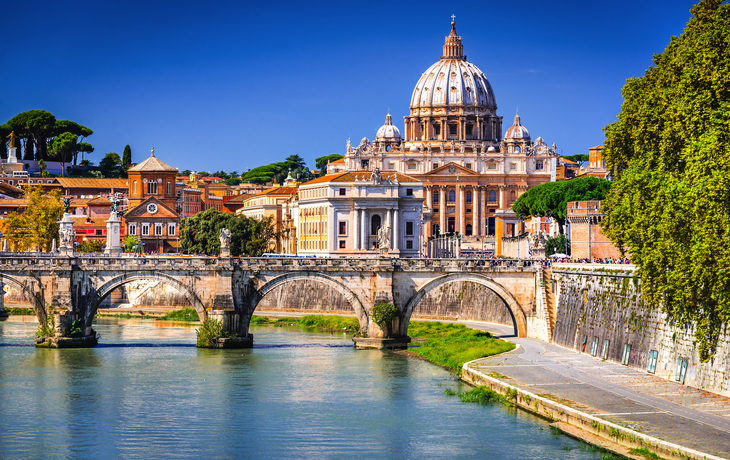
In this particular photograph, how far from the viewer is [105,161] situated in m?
164

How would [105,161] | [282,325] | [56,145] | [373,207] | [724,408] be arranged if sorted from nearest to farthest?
1. [724,408]
2. [282,325]
3. [373,207]
4. [56,145]
5. [105,161]

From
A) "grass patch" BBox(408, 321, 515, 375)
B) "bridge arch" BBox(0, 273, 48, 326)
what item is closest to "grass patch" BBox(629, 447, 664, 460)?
"grass patch" BBox(408, 321, 515, 375)

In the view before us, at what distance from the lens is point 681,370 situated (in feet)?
107

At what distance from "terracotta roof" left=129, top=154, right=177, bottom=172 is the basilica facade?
1110 inches

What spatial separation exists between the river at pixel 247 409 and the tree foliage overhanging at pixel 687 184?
523 centimetres

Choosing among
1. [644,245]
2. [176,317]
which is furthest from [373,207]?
[644,245]

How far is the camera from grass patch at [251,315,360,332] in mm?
63112

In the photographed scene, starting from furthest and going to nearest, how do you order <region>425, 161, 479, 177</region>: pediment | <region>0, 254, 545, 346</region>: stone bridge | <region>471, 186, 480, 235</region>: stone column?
<region>471, 186, 480, 235</region>: stone column < <region>425, 161, 479, 177</region>: pediment < <region>0, 254, 545, 346</region>: stone bridge

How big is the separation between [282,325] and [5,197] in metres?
63.0

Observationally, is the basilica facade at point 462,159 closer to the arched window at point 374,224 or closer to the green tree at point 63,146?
the arched window at point 374,224

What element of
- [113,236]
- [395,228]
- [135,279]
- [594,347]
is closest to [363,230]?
[395,228]

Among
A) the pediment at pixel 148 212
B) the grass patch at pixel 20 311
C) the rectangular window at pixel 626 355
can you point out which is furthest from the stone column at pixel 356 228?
the rectangular window at pixel 626 355

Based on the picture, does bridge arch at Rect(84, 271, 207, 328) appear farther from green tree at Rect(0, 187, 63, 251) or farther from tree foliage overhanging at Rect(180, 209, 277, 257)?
tree foliage overhanging at Rect(180, 209, 277, 257)

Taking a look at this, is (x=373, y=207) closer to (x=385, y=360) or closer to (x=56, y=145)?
(x=385, y=360)
